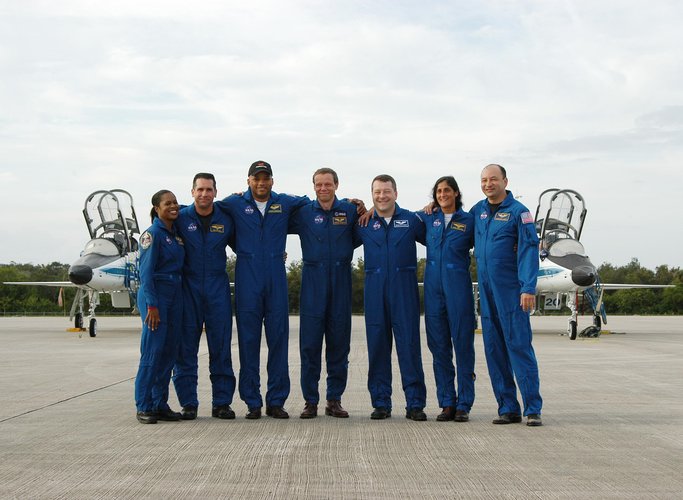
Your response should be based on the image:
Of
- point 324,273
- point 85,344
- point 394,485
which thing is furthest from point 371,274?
point 85,344

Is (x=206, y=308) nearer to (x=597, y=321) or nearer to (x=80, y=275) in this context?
(x=80, y=275)

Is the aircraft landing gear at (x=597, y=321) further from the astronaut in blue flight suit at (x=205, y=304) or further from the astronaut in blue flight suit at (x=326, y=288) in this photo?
the astronaut in blue flight suit at (x=205, y=304)

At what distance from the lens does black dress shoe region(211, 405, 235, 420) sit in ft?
22.8

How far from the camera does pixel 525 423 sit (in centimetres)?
668

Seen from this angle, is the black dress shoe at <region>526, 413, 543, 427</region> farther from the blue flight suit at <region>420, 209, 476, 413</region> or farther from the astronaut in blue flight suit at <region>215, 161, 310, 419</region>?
the astronaut in blue flight suit at <region>215, 161, 310, 419</region>

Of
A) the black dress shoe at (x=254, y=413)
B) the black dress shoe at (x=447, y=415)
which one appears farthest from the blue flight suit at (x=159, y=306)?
the black dress shoe at (x=447, y=415)

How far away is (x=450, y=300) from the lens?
272 inches

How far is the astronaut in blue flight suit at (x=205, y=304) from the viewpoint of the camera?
707 cm

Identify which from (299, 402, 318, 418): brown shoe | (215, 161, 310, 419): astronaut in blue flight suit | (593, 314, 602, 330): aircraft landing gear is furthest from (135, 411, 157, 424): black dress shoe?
(593, 314, 602, 330): aircraft landing gear

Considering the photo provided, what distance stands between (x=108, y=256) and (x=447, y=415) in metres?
18.2

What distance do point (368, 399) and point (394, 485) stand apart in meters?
4.07

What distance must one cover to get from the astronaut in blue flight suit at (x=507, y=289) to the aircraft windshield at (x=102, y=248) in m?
18.2

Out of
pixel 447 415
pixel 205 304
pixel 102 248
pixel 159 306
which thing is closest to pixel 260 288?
pixel 205 304

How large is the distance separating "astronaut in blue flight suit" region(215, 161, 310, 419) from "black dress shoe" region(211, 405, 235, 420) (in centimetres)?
16
